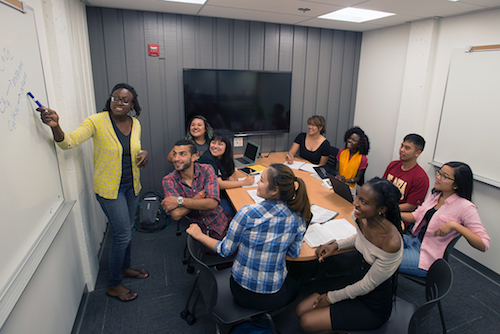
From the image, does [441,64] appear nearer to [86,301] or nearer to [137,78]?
[137,78]

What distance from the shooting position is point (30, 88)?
150 cm

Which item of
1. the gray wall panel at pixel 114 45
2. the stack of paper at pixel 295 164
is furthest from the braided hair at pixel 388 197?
the gray wall panel at pixel 114 45

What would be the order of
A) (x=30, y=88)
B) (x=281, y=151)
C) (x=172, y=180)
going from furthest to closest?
(x=281, y=151) → (x=172, y=180) → (x=30, y=88)

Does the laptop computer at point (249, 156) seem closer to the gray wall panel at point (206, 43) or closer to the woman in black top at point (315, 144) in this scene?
the woman in black top at point (315, 144)

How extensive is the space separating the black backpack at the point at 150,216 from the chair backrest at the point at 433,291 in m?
2.70

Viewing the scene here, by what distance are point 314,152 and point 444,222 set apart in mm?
1877

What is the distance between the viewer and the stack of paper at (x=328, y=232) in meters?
1.85

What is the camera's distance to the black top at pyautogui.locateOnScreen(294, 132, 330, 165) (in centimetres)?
362

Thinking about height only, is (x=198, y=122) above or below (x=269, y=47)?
below

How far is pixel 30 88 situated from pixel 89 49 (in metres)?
1.95

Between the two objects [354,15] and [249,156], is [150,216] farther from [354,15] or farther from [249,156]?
[354,15]

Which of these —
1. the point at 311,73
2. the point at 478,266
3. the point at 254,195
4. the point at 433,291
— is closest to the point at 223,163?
the point at 254,195

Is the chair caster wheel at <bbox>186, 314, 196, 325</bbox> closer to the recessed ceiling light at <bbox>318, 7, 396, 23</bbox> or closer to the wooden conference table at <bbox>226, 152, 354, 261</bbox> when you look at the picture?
the wooden conference table at <bbox>226, 152, 354, 261</bbox>

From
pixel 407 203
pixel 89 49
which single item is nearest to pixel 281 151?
pixel 407 203
